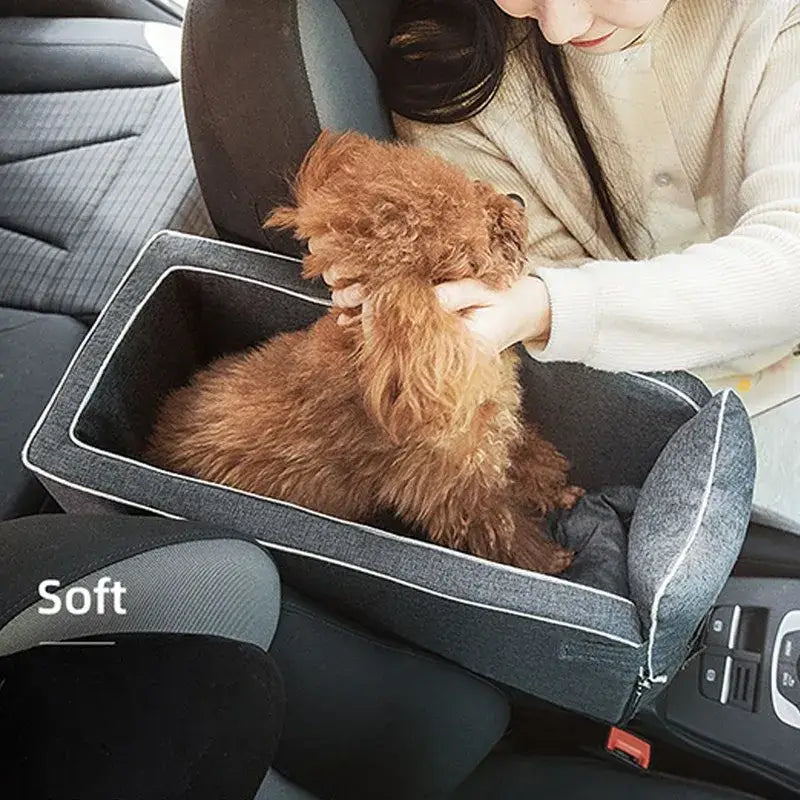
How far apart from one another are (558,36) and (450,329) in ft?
1.06

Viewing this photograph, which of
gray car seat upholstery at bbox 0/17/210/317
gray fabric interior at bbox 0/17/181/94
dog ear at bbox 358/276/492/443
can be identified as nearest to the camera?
dog ear at bbox 358/276/492/443

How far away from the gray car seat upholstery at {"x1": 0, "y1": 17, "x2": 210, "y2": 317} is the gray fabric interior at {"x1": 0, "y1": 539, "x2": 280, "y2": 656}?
28.8 inches

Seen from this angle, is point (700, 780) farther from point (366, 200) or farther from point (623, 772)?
point (366, 200)

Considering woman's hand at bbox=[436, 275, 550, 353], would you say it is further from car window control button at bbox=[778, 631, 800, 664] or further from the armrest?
car window control button at bbox=[778, 631, 800, 664]

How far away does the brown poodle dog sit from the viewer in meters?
0.93

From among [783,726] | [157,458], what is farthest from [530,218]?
[783,726]

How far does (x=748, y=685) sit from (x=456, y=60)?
0.84 metres

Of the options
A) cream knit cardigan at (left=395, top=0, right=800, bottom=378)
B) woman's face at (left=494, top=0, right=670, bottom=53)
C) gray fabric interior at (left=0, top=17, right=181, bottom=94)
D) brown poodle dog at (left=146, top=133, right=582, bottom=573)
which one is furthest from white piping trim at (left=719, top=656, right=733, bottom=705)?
gray fabric interior at (left=0, top=17, right=181, bottom=94)

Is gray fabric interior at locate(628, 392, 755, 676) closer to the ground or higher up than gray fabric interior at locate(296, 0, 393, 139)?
closer to the ground

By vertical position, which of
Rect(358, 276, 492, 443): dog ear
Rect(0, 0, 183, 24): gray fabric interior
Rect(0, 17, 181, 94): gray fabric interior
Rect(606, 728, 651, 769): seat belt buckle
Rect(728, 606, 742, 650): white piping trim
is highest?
Rect(0, 0, 183, 24): gray fabric interior

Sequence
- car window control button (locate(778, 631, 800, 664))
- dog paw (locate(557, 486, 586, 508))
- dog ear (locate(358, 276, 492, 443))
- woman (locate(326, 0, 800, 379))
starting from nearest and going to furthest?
dog ear (locate(358, 276, 492, 443)) → woman (locate(326, 0, 800, 379)) → car window control button (locate(778, 631, 800, 664)) → dog paw (locate(557, 486, 586, 508))

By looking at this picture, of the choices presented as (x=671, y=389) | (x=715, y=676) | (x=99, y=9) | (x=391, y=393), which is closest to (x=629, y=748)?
(x=715, y=676)

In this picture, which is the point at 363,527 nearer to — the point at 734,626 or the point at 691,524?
the point at 691,524

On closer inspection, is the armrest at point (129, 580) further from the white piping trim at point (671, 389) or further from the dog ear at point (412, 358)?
the white piping trim at point (671, 389)
